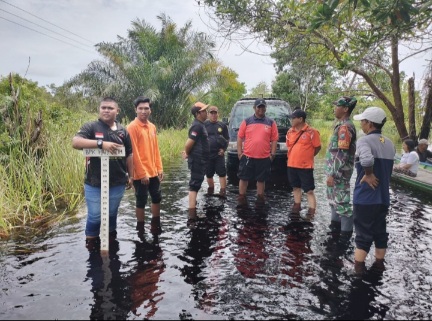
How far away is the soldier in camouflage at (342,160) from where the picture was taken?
5020 mm

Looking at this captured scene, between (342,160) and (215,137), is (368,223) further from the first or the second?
(215,137)

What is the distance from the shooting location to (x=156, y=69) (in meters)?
18.7

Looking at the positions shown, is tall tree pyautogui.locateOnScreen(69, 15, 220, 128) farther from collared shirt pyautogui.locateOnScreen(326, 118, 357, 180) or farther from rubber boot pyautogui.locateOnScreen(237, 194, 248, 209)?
collared shirt pyautogui.locateOnScreen(326, 118, 357, 180)

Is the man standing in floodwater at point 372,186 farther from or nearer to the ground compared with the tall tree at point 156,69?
nearer to the ground

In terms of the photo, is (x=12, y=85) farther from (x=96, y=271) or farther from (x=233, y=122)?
(x=233, y=122)

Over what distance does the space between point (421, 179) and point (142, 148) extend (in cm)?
759

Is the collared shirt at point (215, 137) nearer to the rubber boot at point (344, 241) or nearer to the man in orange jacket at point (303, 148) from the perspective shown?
the man in orange jacket at point (303, 148)

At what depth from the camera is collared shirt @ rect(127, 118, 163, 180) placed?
5.03 metres

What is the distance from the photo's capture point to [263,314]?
317cm

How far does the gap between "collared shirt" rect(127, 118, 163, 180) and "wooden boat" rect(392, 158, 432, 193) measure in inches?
277

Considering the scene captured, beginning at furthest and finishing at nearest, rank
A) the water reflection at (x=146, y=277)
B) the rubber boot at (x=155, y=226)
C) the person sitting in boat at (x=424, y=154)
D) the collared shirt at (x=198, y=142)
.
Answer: the person sitting in boat at (x=424, y=154)
the collared shirt at (x=198, y=142)
the rubber boot at (x=155, y=226)
the water reflection at (x=146, y=277)

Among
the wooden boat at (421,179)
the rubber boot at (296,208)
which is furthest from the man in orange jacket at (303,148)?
the wooden boat at (421,179)

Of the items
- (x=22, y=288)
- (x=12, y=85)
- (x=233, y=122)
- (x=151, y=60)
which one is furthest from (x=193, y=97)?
(x=22, y=288)

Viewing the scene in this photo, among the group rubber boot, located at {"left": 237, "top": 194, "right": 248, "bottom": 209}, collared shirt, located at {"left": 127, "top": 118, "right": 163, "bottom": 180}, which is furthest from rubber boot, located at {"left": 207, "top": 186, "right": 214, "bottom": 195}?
collared shirt, located at {"left": 127, "top": 118, "right": 163, "bottom": 180}
